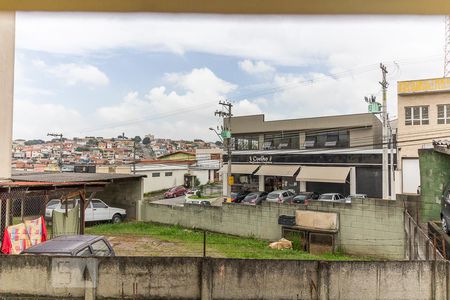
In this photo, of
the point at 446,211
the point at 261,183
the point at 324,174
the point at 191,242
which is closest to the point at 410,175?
the point at 324,174

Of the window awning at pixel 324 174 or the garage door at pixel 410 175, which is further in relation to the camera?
the window awning at pixel 324 174

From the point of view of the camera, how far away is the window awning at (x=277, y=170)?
67.6 feet

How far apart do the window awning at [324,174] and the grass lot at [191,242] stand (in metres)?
9.58

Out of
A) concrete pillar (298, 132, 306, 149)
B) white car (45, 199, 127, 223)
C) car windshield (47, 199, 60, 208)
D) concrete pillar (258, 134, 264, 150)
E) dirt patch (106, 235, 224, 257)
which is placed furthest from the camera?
concrete pillar (258, 134, 264, 150)

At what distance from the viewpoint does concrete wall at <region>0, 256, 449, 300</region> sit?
5016mm

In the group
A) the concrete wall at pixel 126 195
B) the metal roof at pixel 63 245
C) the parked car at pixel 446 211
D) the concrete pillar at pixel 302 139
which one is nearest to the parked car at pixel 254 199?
the concrete wall at pixel 126 195

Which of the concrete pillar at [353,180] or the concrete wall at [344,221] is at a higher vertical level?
the concrete pillar at [353,180]

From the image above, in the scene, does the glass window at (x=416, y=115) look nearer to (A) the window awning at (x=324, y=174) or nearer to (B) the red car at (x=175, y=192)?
(A) the window awning at (x=324, y=174)

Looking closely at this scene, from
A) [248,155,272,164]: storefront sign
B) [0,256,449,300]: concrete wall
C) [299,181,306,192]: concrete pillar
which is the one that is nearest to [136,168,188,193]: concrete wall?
[248,155,272,164]: storefront sign

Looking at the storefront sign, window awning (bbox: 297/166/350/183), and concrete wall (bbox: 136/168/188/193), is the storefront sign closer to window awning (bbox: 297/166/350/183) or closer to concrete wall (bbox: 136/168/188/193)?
window awning (bbox: 297/166/350/183)

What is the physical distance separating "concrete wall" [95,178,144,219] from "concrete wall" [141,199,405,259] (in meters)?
2.52

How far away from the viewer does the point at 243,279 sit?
509cm

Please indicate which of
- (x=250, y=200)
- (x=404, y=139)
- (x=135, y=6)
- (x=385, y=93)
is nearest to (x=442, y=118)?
(x=404, y=139)

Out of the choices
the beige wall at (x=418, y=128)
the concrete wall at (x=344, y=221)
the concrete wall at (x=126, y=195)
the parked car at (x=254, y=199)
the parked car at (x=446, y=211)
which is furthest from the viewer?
the beige wall at (x=418, y=128)
